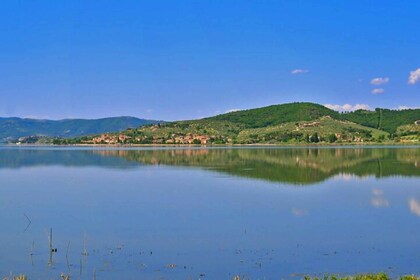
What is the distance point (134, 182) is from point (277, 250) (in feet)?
92.9

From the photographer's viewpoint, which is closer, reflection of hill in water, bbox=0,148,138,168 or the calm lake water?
the calm lake water

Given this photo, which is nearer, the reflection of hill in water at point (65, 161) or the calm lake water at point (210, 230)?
the calm lake water at point (210, 230)

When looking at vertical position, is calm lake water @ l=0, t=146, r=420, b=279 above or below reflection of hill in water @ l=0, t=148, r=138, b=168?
below

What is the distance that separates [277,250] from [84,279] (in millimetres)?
6844

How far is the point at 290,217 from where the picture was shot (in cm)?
2592

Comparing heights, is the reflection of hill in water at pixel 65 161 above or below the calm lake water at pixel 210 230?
above

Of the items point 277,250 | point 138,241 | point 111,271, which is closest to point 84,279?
point 111,271

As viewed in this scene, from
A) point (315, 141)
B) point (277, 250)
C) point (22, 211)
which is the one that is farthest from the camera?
point (315, 141)

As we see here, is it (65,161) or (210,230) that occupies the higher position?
(65,161)

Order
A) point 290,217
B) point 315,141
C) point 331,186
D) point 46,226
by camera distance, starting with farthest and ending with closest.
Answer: point 315,141
point 331,186
point 290,217
point 46,226

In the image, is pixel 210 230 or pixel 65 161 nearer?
pixel 210 230

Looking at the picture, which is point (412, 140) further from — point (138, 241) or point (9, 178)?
point (138, 241)

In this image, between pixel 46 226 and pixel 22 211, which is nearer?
pixel 46 226

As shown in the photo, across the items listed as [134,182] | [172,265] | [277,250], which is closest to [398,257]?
[277,250]
